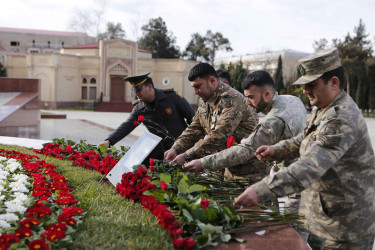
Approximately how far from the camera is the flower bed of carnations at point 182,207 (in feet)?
A: 6.30

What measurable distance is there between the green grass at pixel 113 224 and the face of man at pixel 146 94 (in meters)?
1.23

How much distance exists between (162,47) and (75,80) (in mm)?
14062

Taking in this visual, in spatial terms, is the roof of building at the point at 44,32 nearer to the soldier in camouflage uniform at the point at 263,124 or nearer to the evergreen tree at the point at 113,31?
the evergreen tree at the point at 113,31

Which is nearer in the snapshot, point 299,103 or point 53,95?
point 299,103

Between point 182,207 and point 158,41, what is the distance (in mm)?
48864

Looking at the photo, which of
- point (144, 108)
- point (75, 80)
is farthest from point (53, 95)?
point (144, 108)

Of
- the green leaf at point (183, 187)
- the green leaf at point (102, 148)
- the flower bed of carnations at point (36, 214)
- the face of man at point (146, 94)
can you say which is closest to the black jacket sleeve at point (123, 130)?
the green leaf at point (102, 148)

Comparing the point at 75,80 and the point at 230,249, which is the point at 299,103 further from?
the point at 75,80

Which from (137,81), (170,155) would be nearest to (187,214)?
(170,155)

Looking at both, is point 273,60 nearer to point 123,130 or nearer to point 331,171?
point 123,130

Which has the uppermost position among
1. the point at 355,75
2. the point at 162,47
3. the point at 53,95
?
the point at 162,47

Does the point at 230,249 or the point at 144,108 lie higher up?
the point at 144,108

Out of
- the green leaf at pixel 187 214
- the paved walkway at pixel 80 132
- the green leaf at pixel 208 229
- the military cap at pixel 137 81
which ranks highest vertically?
the military cap at pixel 137 81

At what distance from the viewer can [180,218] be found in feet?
6.84
